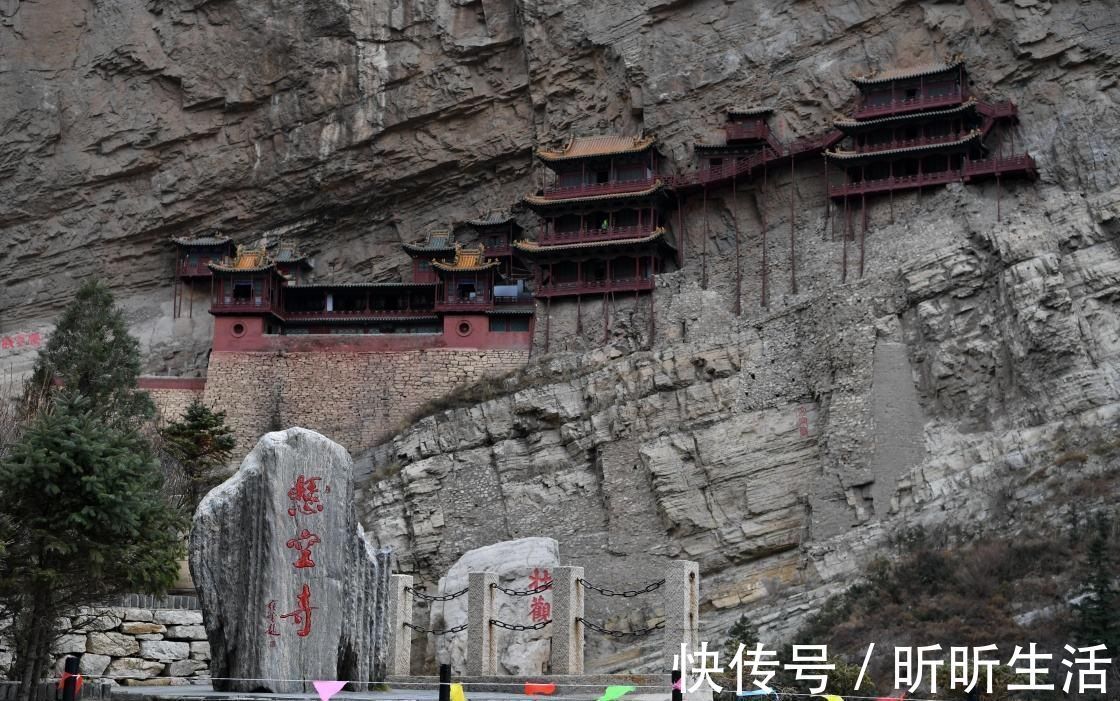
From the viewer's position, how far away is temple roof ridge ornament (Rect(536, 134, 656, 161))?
4503cm

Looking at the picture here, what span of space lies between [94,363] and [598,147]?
17494mm

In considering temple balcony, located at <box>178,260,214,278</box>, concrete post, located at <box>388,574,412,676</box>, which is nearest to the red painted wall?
temple balcony, located at <box>178,260,214,278</box>

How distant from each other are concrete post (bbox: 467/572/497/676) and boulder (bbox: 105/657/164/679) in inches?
233

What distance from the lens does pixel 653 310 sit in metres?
42.2

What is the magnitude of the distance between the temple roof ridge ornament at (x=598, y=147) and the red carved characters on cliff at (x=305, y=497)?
98.6ft

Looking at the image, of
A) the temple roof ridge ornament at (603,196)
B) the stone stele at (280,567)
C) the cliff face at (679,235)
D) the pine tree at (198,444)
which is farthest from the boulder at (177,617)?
the temple roof ridge ornament at (603,196)

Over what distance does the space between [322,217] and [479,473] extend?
48.2 ft

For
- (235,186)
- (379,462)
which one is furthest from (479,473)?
(235,186)

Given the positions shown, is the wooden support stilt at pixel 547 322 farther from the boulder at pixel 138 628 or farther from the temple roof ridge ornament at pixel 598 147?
the boulder at pixel 138 628

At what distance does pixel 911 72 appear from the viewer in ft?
138

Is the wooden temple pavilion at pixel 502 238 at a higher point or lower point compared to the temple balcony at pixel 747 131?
lower

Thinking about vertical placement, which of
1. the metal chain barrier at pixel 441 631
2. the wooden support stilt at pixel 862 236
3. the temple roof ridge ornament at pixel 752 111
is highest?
the temple roof ridge ornament at pixel 752 111

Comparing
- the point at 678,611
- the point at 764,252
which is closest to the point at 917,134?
the point at 764,252

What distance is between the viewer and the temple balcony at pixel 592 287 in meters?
42.9
